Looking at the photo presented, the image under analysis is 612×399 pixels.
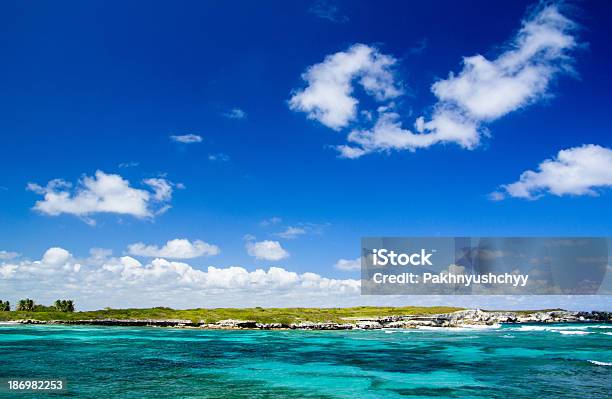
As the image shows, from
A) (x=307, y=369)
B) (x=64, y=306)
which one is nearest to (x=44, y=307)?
(x=64, y=306)

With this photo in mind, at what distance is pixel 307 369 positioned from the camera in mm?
49594

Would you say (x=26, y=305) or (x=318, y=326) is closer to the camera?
(x=318, y=326)

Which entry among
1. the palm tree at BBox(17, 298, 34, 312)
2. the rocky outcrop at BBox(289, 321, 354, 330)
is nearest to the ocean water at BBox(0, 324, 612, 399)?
the rocky outcrop at BBox(289, 321, 354, 330)

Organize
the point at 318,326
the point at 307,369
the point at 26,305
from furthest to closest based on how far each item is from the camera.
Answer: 1. the point at 26,305
2. the point at 318,326
3. the point at 307,369

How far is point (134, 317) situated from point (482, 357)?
107017mm

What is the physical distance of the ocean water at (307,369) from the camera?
3647cm

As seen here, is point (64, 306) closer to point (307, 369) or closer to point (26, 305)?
point (26, 305)

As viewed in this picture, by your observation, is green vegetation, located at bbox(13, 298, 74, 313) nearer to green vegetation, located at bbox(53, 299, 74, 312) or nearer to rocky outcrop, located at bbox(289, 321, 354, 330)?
green vegetation, located at bbox(53, 299, 74, 312)

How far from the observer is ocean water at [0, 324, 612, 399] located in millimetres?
36469

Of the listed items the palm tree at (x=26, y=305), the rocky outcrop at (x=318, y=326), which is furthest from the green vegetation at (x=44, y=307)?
the rocky outcrop at (x=318, y=326)

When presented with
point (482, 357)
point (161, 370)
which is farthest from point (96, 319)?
point (482, 357)

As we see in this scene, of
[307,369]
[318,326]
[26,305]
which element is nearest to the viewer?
[307,369]

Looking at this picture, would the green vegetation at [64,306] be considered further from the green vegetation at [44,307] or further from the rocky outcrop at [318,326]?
the rocky outcrop at [318,326]

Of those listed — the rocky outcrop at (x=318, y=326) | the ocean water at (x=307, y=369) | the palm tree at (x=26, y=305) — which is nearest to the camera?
the ocean water at (x=307, y=369)
